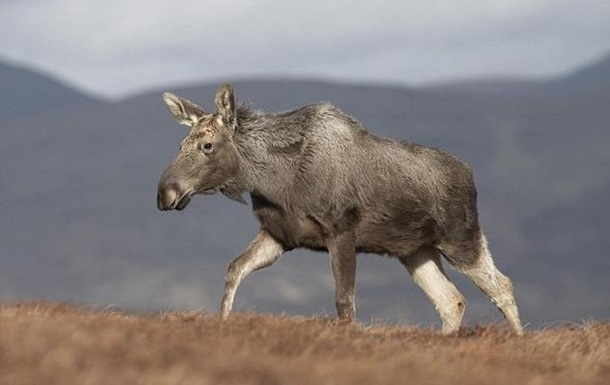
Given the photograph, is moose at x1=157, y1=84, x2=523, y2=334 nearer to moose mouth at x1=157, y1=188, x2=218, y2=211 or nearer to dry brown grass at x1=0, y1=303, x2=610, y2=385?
moose mouth at x1=157, y1=188, x2=218, y2=211

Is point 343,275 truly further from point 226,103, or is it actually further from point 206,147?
point 226,103

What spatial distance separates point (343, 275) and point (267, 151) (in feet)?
6.66

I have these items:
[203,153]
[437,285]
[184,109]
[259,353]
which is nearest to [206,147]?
[203,153]

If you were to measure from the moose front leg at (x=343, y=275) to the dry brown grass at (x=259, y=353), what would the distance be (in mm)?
513

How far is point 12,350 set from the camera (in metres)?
9.54

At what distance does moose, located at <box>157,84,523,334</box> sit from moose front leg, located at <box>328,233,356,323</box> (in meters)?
0.01

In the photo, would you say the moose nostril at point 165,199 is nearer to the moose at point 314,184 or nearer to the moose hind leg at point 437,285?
the moose at point 314,184

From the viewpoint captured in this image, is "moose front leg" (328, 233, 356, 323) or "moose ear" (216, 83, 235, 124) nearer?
"moose front leg" (328, 233, 356, 323)

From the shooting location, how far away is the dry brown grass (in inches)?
370

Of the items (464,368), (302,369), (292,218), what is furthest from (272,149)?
(302,369)

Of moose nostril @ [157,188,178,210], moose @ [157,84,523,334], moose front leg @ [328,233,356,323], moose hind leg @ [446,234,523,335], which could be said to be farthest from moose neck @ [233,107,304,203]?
moose hind leg @ [446,234,523,335]

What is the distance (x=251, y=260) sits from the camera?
16.6m

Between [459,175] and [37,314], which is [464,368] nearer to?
[37,314]

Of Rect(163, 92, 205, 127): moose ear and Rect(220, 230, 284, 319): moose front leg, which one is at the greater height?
Rect(163, 92, 205, 127): moose ear
